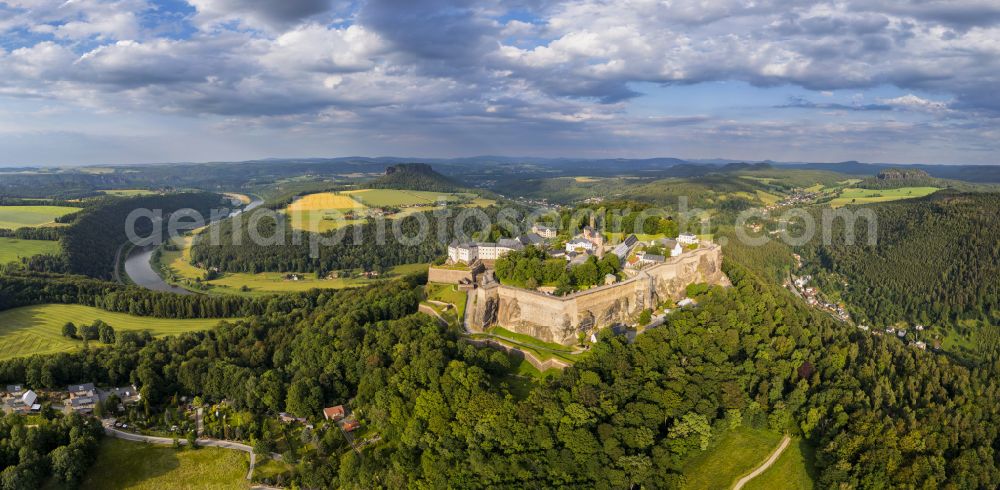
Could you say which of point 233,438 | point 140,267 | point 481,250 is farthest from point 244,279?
point 233,438

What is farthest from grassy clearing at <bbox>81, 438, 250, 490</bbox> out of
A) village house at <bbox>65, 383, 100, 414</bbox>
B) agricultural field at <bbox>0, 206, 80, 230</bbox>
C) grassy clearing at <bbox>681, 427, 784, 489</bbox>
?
agricultural field at <bbox>0, 206, 80, 230</bbox>

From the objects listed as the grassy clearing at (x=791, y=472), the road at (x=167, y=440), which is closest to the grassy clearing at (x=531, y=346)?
the grassy clearing at (x=791, y=472)

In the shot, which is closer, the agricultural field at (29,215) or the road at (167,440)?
the road at (167,440)

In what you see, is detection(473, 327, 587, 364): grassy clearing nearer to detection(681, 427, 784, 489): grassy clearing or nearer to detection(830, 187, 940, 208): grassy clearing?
detection(681, 427, 784, 489): grassy clearing

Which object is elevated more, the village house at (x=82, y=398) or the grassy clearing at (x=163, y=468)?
the village house at (x=82, y=398)

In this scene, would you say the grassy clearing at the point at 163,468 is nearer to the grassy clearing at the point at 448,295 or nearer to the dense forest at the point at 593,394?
the dense forest at the point at 593,394

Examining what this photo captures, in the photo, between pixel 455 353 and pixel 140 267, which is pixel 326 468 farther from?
pixel 140 267
